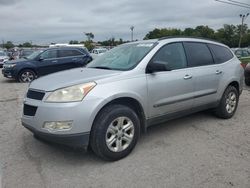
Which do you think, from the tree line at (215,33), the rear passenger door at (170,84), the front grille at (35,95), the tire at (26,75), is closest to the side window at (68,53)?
the tire at (26,75)

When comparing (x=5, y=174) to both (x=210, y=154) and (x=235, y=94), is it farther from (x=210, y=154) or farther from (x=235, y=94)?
(x=235, y=94)

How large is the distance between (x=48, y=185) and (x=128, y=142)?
4.08 feet

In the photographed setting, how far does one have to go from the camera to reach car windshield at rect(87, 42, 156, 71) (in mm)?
4344

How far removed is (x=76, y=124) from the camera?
11.3ft

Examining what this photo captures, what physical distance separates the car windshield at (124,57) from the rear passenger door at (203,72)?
2.88 feet

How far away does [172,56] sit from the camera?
4.72 meters

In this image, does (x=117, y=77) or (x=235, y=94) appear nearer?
(x=117, y=77)

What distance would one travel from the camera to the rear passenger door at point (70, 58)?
44.9 feet

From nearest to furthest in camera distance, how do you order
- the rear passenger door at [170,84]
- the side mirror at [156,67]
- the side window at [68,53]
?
the side mirror at [156,67] → the rear passenger door at [170,84] → the side window at [68,53]

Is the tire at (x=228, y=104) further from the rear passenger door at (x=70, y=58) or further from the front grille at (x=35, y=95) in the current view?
the rear passenger door at (x=70, y=58)

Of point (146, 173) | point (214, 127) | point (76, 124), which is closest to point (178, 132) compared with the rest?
point (214, 127)

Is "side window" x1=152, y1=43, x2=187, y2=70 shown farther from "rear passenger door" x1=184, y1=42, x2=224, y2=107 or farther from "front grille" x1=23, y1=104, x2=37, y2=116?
"front grille" x1=23, y1=104, x2=37, y2=116

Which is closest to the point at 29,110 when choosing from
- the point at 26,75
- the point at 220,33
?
the point at 26,75

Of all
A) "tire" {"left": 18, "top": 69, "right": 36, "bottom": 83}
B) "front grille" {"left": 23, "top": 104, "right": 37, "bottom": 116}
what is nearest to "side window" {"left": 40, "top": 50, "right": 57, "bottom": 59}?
"tire" {"left": 18, "top": 69, "right": 36, "bottom": 83}
